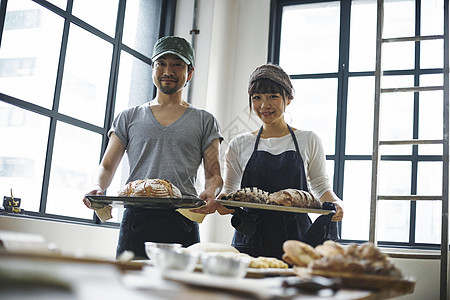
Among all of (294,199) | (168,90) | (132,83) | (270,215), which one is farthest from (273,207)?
(132,83)

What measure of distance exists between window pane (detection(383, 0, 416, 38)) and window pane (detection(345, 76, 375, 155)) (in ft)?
1.50

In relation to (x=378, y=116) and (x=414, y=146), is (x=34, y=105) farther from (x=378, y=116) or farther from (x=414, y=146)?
(x=414, y=146)

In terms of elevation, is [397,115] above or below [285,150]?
above

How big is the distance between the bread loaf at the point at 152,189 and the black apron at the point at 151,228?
90 mm

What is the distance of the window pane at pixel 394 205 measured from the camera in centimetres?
455

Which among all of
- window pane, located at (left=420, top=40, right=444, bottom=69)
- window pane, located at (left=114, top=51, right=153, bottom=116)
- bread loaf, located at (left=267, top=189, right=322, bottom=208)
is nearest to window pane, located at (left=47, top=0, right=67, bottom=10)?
window pane, located at (left=114, top=51, right=153, bottom=116)

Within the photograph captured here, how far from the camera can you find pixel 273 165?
257 cm

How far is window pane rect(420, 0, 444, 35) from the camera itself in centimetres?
470

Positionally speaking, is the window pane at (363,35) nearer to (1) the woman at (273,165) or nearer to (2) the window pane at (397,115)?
(2) the window pane at (397,115)

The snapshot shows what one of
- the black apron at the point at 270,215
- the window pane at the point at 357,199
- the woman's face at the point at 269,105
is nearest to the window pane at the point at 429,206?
the window pane at the point at 357,199

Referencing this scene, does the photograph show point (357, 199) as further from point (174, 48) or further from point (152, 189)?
point (152, 189)

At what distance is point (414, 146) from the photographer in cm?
458

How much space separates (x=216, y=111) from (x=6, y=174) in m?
2.29

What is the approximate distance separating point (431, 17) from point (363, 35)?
1.96ft
